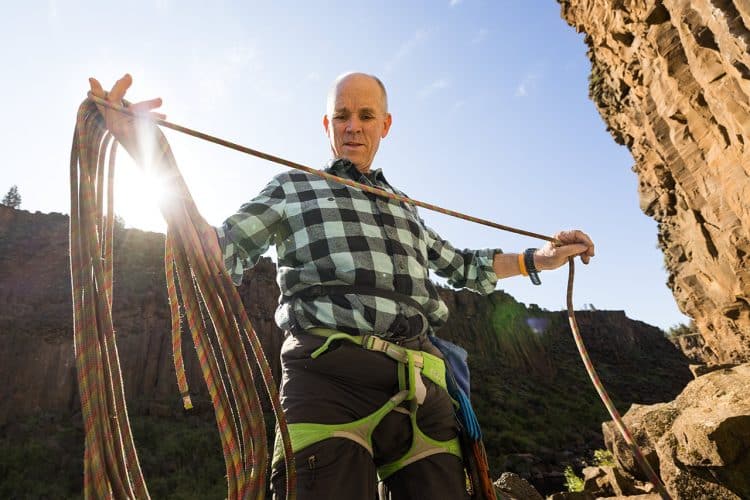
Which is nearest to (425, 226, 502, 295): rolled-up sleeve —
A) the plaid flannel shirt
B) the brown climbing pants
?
the plaid flannel shirt

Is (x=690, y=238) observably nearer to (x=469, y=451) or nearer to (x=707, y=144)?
(x=707, y=144)

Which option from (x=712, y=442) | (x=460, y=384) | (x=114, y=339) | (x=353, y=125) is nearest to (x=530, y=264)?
(x=460, y=384)

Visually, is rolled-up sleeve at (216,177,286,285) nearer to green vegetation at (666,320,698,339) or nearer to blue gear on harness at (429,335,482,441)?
blue gear on harness at (429,335,482,441)

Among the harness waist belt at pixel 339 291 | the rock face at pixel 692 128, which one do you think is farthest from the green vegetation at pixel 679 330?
the harness waist belt at pixel 339 291

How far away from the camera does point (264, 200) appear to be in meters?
1.73

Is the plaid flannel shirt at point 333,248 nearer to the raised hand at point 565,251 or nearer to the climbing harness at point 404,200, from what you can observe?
the climbing harness at point 404,200

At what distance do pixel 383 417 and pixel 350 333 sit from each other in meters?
0.29

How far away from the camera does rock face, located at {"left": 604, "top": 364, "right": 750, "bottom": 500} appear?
3.77 metres

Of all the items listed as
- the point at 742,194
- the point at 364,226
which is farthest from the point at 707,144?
the point at 364,226

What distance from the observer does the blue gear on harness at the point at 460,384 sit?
172 cm

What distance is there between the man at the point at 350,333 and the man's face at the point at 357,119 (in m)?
0.24

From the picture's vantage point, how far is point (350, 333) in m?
1.57

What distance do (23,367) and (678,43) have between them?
2859 cm

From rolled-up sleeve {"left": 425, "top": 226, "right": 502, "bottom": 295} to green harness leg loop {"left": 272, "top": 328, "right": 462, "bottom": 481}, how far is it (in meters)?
0.64
